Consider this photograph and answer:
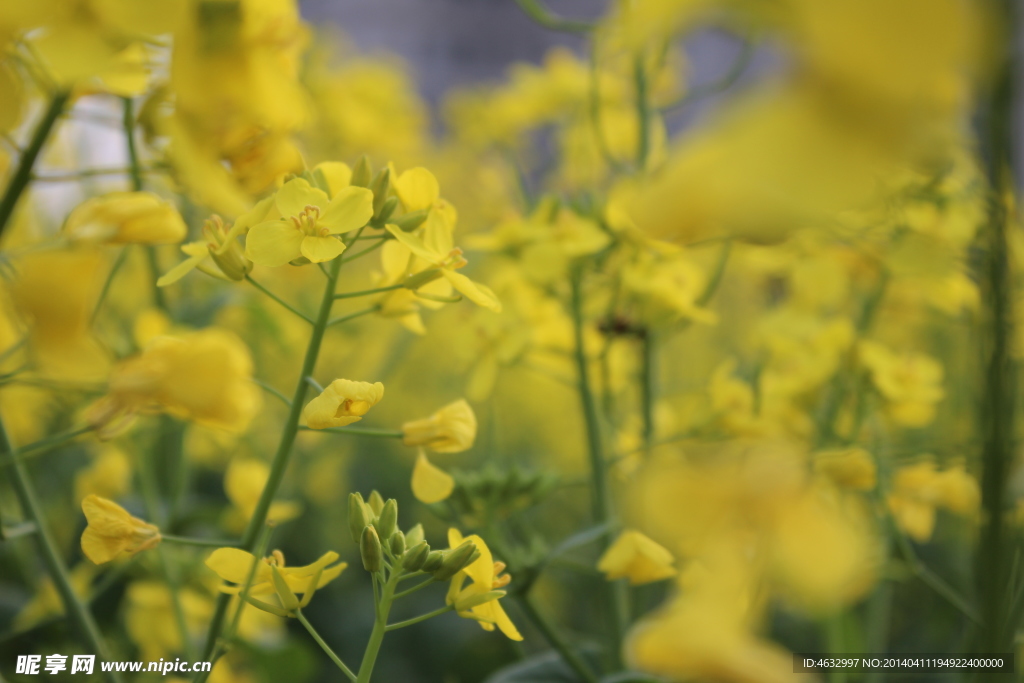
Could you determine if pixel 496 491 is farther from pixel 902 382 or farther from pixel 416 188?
pixel 902 382

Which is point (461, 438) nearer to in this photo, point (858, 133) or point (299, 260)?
point (299, 260)

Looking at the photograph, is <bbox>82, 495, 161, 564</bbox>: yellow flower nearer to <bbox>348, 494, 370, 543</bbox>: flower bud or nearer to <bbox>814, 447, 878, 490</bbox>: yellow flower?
<bbox>348, 494, 370, 543</bbox>: flower bud

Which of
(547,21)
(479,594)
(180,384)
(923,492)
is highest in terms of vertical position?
(547,21)

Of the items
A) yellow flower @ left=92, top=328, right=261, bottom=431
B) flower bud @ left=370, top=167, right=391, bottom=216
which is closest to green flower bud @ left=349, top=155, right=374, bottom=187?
flower bud @ left=370, top=167, right=391, bottom=216

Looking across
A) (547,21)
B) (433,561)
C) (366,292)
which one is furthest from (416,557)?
(547,21)

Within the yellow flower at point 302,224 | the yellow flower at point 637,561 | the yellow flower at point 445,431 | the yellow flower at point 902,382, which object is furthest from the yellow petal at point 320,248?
the yellow flower at point 902,382
